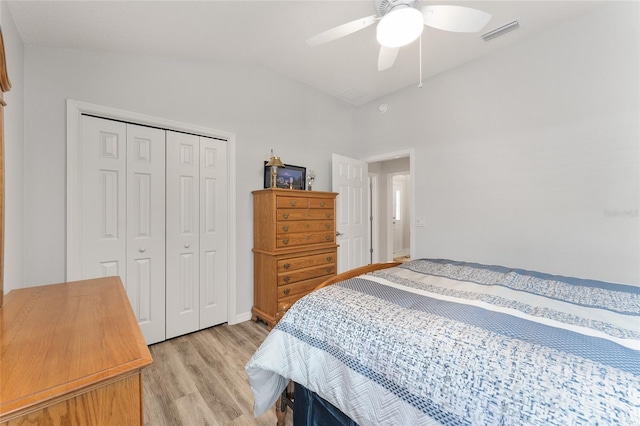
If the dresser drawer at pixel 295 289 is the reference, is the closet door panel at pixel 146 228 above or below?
above

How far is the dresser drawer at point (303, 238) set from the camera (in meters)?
2.75

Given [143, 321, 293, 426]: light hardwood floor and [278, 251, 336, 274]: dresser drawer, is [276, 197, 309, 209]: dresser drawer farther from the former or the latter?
[143, 321, 293, 426]: light hardwood floor

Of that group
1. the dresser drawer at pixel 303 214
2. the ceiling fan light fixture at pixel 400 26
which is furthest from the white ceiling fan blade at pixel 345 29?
the dresser drawer at pixel 303 214

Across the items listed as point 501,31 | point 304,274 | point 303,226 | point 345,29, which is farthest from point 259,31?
point 304,274

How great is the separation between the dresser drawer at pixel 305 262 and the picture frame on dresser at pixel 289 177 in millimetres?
872

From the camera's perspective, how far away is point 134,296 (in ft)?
7.69

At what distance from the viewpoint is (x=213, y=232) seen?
110 inches

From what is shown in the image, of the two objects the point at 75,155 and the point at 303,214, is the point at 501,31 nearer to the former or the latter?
the point at 303,214

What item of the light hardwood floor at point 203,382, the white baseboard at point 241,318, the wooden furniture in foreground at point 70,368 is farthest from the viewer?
the white baseboard at point 241,318

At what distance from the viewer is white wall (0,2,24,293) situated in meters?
1.49

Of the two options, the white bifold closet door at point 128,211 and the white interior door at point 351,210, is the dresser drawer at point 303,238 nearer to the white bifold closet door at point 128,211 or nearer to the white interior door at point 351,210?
the white interior door at point 351,210

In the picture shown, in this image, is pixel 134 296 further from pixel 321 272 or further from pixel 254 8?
pixel 254 8

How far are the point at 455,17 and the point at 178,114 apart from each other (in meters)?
2.38

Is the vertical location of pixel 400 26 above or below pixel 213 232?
above
